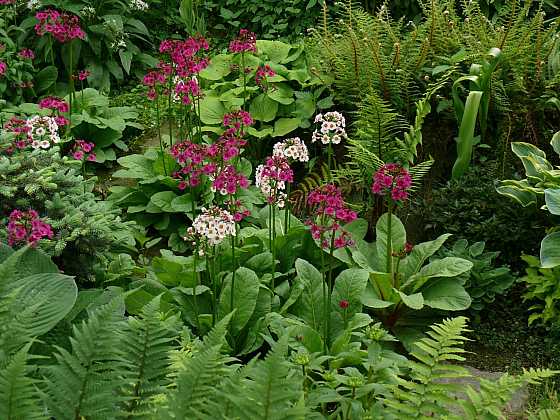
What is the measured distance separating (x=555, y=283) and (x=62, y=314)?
2776 mm

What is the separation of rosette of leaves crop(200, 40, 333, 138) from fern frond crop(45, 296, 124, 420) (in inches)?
158

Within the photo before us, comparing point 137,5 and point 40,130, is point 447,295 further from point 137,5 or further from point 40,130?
point 137,5

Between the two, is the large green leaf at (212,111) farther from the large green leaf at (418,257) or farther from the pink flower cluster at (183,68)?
the large green leaf at (418,257)

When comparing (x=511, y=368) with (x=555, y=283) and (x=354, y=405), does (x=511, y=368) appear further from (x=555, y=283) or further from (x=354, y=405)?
(x=354, y=405)

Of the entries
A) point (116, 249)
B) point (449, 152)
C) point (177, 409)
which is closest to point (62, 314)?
point (177, 409)

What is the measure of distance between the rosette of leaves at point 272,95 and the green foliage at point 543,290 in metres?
1.84

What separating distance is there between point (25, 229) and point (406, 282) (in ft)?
6.32

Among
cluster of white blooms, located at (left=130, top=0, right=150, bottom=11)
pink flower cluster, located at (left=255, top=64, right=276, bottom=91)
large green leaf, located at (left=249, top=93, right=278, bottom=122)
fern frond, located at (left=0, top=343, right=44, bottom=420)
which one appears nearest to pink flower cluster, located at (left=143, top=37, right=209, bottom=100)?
pink flower cluster, located at (left=255, top=64, right=276, bottom=91)

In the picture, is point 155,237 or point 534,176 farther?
point 155,237

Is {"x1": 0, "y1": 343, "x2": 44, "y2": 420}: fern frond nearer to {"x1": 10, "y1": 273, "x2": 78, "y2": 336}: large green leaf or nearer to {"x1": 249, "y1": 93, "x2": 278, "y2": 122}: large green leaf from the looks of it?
{"x1": 10, "y1": 273, "x2": 78, "y2": 336}: large green leaf

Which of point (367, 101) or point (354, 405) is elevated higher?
point (367, 101)

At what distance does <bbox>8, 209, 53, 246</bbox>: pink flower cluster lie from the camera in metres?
3.17

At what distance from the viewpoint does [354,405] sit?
268 centimetres

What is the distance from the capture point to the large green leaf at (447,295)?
399cm
